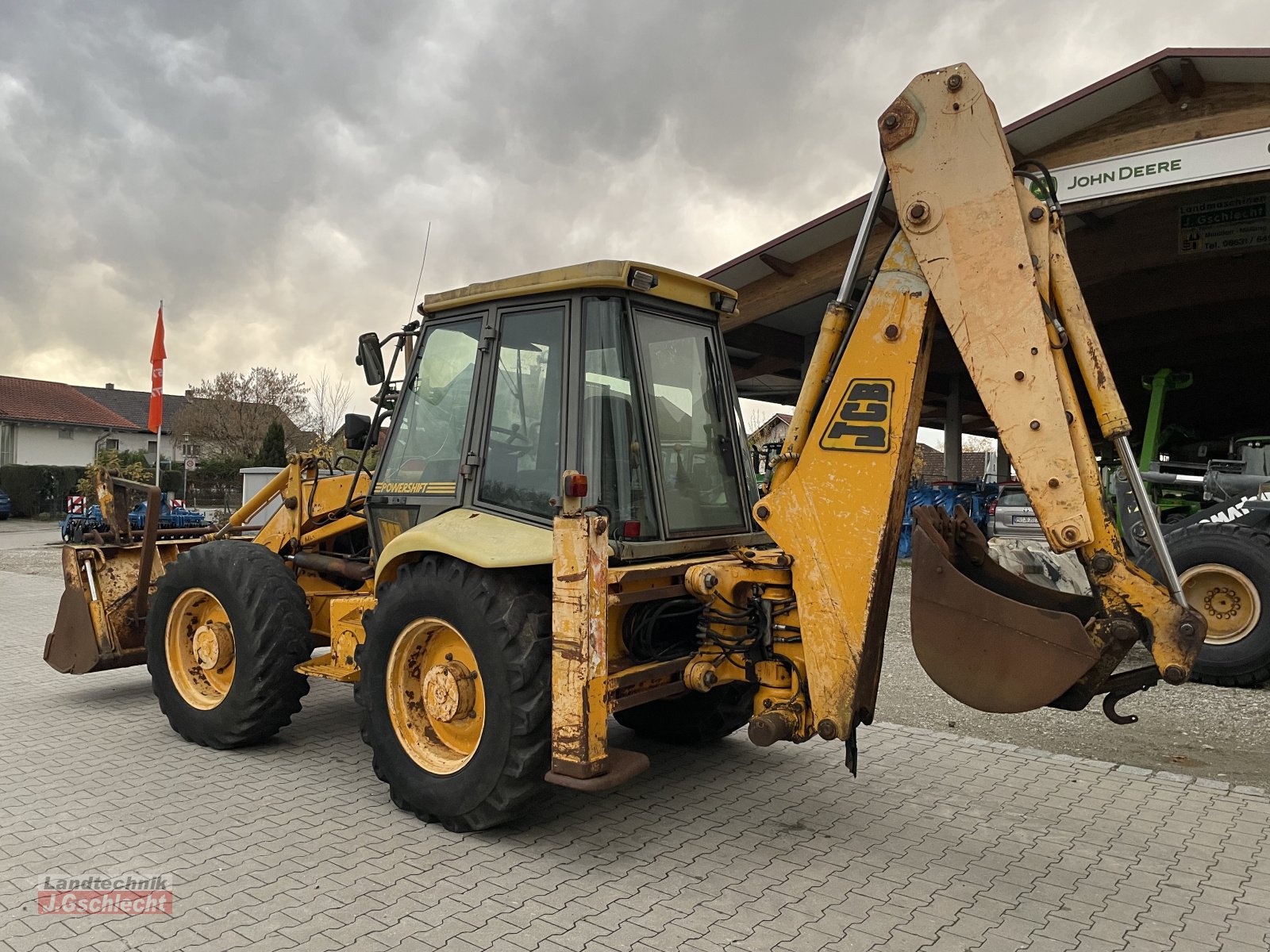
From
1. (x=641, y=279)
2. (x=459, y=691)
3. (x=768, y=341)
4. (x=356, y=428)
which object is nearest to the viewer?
(x=459, y=691)

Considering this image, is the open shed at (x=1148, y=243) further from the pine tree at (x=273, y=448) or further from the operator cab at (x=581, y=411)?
the pine tree at (x=273, y=448)

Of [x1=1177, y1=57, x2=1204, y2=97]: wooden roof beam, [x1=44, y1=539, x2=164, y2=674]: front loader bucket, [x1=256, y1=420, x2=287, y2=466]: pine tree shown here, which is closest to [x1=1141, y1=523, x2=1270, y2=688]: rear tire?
[x1=1177, y1=57, x2=1204, y2=97]: wooden roof beam

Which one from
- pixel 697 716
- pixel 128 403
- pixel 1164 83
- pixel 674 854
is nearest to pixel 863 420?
pixel 674 854

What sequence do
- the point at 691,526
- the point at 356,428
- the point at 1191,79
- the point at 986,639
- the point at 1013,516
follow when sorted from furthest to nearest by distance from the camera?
the point at 1013,516 → the point at 1191,79 → the point at 356,428 → the point at 691,526 → the point at 986,639

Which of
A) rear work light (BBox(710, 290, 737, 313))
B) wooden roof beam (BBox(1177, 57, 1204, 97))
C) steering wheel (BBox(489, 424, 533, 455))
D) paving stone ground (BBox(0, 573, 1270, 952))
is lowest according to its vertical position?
paving stone ground (BBox(0, 573, 1270, 952))

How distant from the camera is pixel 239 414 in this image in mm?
35250

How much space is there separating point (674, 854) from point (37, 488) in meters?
35.5

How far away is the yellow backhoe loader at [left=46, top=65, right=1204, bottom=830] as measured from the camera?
3305 millimetres

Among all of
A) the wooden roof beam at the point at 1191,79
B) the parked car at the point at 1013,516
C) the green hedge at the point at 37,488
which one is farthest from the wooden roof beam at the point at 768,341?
the green hedge at the point at 37,488

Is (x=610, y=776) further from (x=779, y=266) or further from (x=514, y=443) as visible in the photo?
(x=779, y=266)

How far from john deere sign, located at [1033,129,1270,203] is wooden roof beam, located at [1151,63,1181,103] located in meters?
0.46

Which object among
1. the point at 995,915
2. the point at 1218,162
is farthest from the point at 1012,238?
the point at 1218,162

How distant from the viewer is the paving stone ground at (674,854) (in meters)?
3.20

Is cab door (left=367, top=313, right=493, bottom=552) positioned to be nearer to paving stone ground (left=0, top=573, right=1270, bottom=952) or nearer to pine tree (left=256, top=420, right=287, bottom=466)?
paving stone ground (left=0, top=573, right=1270, bottom=952)
